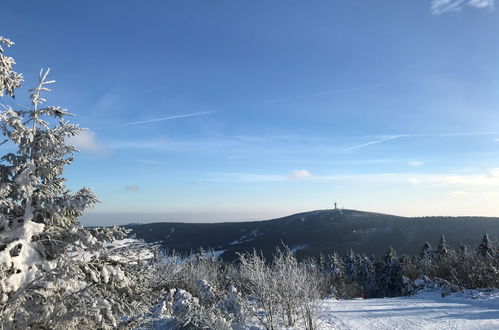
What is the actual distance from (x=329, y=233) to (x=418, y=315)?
149 metres

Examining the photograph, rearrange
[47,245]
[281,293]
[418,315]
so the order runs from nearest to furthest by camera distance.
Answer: [47,245] → [281,293] → [418,315]

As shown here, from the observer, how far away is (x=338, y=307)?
1811 cm

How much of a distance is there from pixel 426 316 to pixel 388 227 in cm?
15097

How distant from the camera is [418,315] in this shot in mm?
15727

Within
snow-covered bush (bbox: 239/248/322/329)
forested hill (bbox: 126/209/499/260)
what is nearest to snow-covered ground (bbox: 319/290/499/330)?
snow-covered bush (bbox: 239/248/322/329)

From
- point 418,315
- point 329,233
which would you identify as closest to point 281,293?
point 418,315

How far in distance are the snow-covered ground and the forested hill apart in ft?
338

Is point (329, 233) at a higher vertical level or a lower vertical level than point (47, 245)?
lower

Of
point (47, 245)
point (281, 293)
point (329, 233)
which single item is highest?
→ point (47, 245)

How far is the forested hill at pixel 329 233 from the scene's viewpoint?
13162cm

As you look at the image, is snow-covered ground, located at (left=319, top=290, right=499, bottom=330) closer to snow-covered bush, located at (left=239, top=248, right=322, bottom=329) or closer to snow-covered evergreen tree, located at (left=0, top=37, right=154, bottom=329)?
snow-covered bush, located at (left=239, top=248, right=322, bottom=329)

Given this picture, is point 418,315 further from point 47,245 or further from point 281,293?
point 47,245

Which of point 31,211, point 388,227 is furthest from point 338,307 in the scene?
point 388,227

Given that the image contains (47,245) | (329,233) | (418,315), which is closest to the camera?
(47,245)
